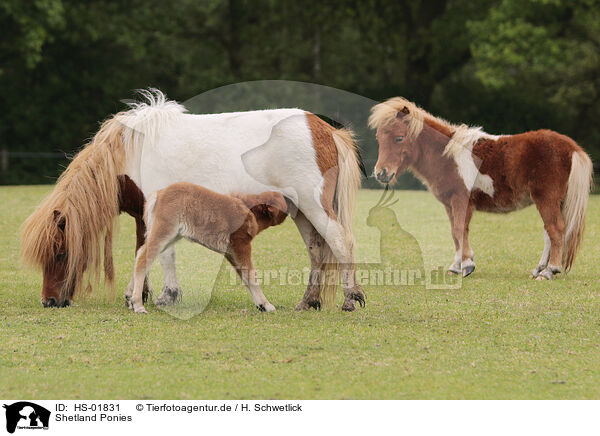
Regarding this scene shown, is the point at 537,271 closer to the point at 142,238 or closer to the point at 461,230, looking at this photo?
the point at 461,230

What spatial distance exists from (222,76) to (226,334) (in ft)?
85.5

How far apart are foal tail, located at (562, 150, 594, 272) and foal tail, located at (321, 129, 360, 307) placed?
3.00 meters

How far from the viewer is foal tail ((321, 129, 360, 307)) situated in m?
6.54

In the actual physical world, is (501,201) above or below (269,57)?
below

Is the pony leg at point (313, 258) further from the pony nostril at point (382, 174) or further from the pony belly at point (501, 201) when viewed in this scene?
the pony belly at point (501, 201)

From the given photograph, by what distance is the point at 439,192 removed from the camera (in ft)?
29.6

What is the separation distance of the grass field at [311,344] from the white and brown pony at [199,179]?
42 centimetres

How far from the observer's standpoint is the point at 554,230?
8.45 metres

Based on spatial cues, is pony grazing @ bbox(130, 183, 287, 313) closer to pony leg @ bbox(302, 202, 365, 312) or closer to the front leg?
pony leg @ bbox(302, 202, 365, 312)

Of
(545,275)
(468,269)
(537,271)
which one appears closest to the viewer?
(545,275)

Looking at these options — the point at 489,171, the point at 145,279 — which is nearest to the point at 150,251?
the point at 145,279

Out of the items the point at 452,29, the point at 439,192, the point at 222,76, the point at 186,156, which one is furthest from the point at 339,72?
the point at 186,156
